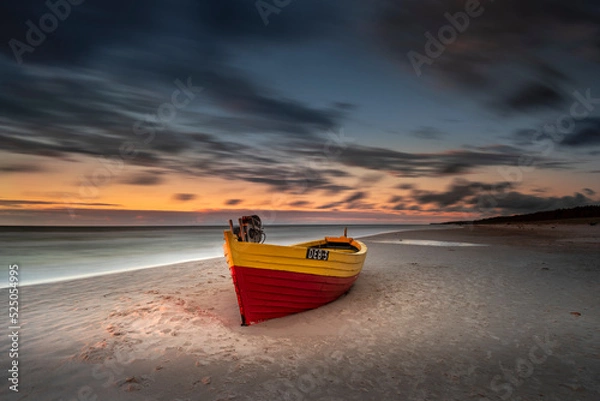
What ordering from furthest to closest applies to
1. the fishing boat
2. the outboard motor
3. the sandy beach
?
the outboard motor < the fishing boat < the sandy beach

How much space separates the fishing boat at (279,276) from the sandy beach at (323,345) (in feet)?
0.90

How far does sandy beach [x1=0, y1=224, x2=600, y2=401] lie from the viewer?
171 inches

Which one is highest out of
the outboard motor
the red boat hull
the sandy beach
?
the outboard motor

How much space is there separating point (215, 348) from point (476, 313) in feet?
17.5

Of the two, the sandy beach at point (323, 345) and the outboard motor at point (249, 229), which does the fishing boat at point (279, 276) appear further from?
the sandy beach at point (323, 345)

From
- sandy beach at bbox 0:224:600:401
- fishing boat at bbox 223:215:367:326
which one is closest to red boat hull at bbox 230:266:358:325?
fishing boat at bbox 223:215:367:326

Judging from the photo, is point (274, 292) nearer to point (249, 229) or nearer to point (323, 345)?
point (323, 345)

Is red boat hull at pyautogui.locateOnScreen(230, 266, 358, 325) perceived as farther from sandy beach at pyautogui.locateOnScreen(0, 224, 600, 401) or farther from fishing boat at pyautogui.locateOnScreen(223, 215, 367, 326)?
sandy beach at pyautogui.locateOnScreen(0, 224, 600, 401)

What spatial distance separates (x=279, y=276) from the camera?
22.7 ft

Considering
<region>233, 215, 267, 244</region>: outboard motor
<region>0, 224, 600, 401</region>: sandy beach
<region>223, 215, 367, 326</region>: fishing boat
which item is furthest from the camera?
<region>233, 215, 267, 244</region>: outboard motor

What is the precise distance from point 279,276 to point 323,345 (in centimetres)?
163

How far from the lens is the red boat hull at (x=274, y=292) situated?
21.7 feet

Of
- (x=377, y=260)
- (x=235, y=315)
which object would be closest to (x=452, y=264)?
(x=377, y=260)

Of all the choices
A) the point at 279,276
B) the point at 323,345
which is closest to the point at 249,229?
the point at 279,276
